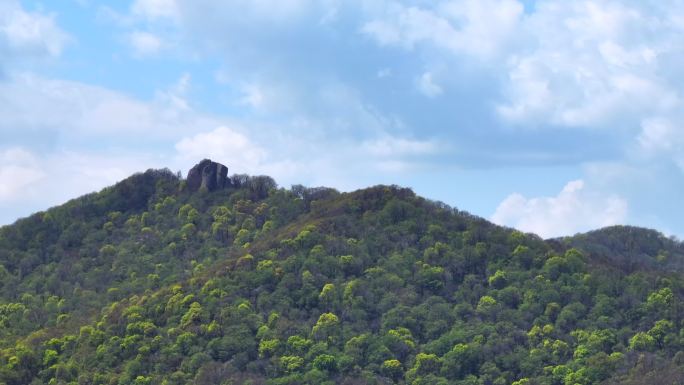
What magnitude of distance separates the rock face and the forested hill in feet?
14.5

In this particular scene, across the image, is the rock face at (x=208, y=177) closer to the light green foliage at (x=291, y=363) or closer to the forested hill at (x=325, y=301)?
the forested hill at (x=325, y=301)

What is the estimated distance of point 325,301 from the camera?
466 ft

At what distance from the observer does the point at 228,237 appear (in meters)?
164

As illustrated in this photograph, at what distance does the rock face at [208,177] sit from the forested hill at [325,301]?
441 centimetres

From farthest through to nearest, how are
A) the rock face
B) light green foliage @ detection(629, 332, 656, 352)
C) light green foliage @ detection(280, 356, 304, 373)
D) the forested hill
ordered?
1. the rock face
2. light green foliage @ detection(629, 332, 656, 352)
3. the forested hill
4. light green foliage @ detection(280, 356, 304, 373)

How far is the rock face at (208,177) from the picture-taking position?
175500 mm

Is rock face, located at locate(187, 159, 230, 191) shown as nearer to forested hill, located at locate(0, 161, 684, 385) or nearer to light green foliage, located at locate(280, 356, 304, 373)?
forested hill, located at locate(0, 161, 684, 385)

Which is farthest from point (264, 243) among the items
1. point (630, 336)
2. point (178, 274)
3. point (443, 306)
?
point (630, 336)

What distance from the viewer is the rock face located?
176m

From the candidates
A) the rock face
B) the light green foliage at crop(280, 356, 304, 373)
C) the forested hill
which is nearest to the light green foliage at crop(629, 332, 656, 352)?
the forested hill

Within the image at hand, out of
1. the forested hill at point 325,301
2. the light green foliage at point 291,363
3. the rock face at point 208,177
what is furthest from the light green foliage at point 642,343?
the rock face at point 208,177

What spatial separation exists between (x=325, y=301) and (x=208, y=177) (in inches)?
1507

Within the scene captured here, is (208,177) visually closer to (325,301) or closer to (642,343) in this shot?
(325,301)

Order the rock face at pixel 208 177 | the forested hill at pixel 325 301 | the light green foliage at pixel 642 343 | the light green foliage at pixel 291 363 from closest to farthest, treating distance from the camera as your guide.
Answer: the light green foliage at pixel 291 363
the forested hill at pixel 325 301
the light green foliage at pixel 642 343
the rock face at pixel 208 177
